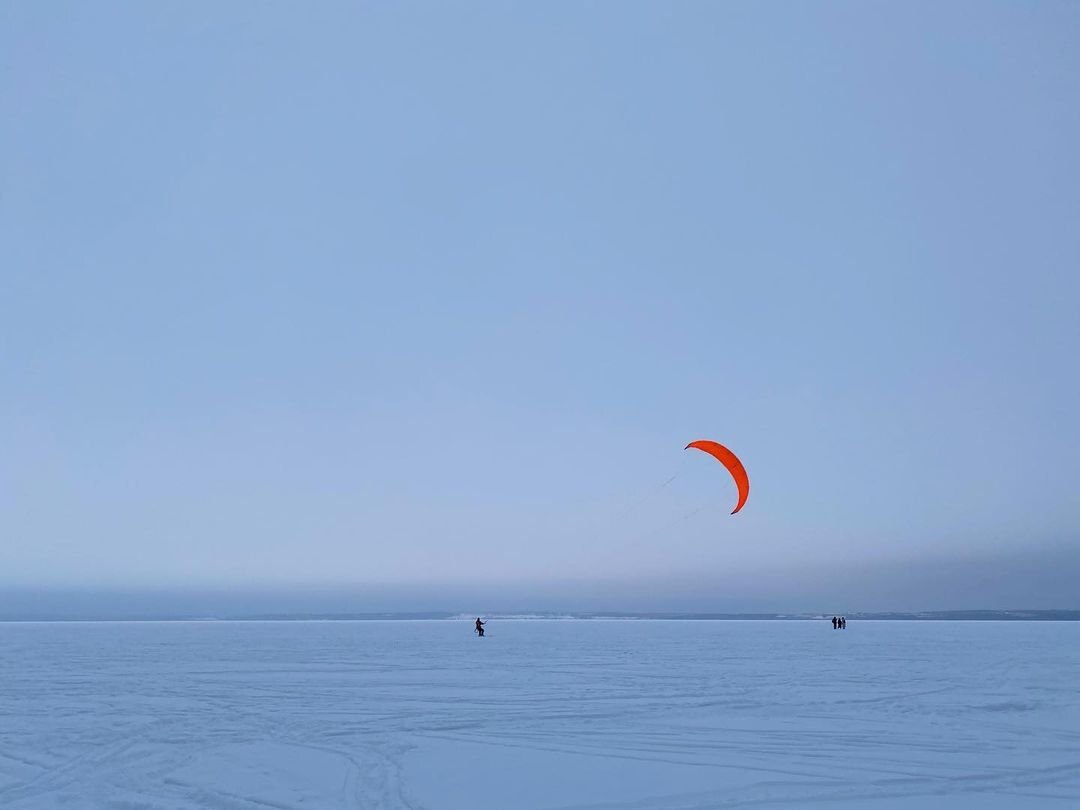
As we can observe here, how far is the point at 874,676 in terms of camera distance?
16094 millimetres

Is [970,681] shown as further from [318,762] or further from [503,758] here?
[318,762]

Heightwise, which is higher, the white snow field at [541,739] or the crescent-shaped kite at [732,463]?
the crescent-shaped kite at [732,463]

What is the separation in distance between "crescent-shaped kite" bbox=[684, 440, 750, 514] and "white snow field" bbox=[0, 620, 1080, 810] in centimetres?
328

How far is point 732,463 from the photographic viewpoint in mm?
17422

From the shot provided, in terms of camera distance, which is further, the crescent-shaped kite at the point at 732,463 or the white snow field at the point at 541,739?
the crescent-shaped kite at the point at 732,463

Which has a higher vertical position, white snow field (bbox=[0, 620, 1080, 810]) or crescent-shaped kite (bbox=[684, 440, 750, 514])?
crescent-shaped kite (bbox=[684, 440, 750, 514])

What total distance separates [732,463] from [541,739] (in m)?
9.16

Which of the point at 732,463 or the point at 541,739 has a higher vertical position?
the point at 732,463

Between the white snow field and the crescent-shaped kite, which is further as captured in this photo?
the crescent-shaped kite

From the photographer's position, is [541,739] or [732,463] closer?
[541,739]

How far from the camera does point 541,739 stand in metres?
9.31

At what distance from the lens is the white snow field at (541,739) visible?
6863mm

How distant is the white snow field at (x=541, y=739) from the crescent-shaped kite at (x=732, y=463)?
328 cm

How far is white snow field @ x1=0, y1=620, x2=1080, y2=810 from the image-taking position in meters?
6.86
